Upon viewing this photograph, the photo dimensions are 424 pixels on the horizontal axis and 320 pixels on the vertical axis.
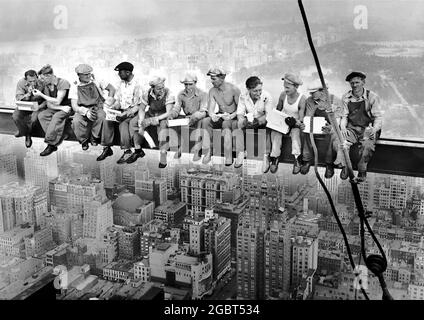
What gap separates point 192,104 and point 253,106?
306 mm

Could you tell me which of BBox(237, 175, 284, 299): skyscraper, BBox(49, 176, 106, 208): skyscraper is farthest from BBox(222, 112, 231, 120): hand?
BBox(49, 176, 106, 208): skyscraper

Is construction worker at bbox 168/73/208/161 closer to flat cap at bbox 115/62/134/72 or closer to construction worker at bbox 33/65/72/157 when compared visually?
flat cap at bbox 115/62/134/72

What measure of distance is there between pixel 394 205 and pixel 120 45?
1541mm

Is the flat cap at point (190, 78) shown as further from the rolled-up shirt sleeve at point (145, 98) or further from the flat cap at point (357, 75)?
the flat cap at point (357, 75)

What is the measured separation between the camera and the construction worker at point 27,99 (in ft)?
11.6

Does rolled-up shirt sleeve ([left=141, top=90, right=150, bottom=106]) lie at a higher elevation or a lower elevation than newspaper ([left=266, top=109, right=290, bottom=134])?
higher

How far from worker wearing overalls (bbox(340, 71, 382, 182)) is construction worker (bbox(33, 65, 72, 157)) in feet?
4.71

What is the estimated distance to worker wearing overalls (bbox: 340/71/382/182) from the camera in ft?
9.97

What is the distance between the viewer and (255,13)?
317 cm

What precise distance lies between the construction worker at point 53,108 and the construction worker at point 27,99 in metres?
0.02

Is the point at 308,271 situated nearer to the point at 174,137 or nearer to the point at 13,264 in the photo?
the point at 174,137
